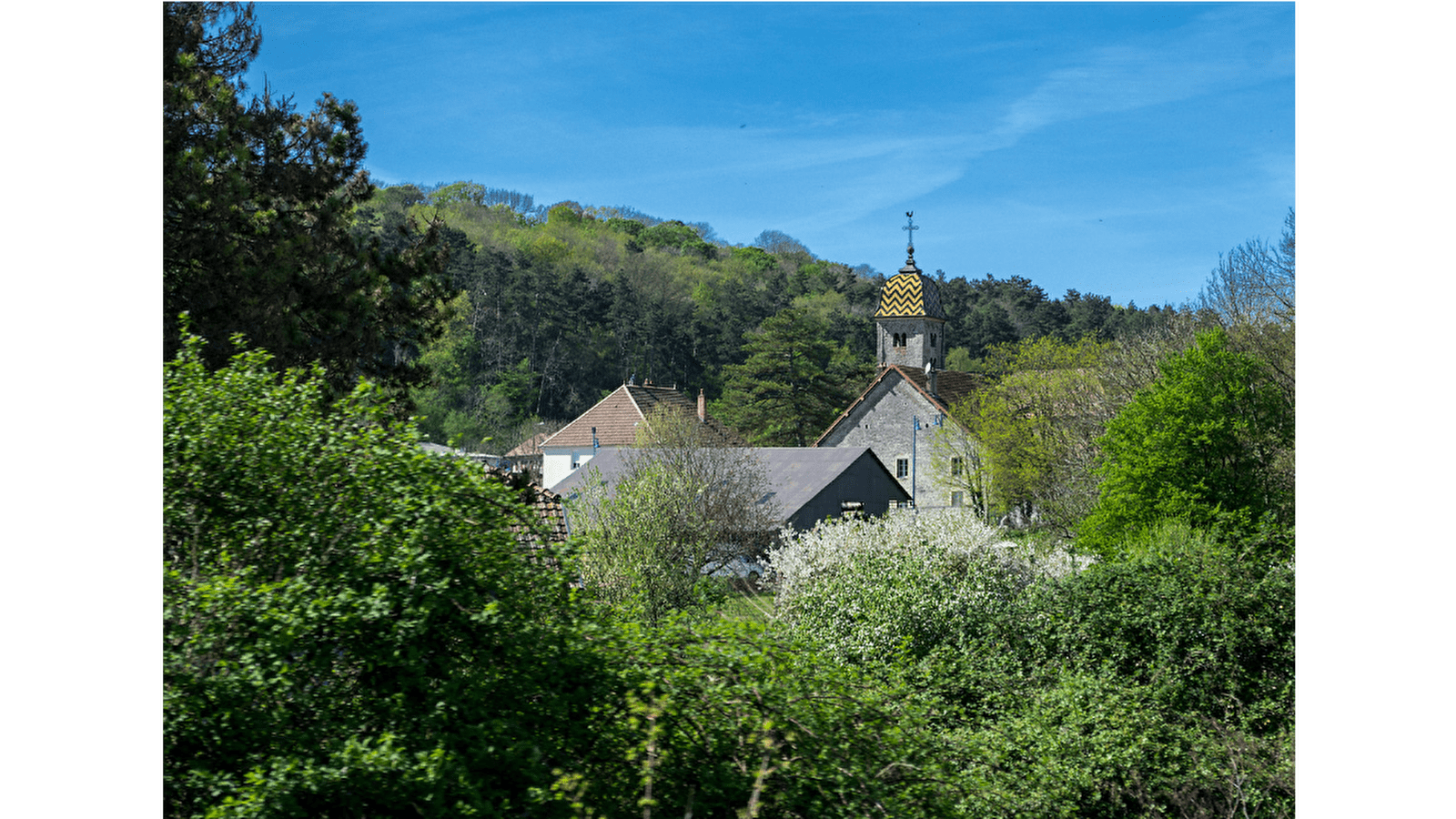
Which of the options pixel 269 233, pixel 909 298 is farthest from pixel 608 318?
pixel 269 233

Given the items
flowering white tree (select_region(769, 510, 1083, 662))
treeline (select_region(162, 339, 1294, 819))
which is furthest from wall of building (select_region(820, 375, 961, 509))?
treeline (select_region(162, 339, 1294, 819))

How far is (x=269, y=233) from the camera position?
11.6m

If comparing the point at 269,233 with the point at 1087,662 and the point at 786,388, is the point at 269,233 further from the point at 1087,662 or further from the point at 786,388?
the point at 786,388

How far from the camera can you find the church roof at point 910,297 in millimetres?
52625

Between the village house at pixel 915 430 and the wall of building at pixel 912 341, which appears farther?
the wall of building at pixel 912 341

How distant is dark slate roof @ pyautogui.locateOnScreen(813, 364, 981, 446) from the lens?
44.1m

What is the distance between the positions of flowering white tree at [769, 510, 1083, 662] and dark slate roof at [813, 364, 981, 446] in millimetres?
28604

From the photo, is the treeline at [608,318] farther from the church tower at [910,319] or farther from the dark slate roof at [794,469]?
the dark slate roof at [794,469]

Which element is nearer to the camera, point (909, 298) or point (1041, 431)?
point (1041, 431)

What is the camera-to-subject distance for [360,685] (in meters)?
4.77

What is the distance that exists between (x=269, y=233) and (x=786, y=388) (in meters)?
45.4

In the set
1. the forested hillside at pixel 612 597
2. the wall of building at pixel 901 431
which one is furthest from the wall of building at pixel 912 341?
the forested hillside at pixel 612 597

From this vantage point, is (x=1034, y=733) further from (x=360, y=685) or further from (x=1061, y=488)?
(x=1061, y=488)

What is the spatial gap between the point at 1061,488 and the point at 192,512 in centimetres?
2770
